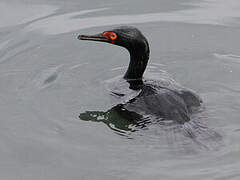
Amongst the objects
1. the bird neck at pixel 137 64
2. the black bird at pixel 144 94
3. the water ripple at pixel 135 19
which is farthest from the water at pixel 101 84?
the bird neck at pixel 137 64

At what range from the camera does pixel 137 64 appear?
24.7ft

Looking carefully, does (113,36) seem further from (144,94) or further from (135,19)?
(135,19)

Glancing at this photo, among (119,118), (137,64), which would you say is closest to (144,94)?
(119,118)

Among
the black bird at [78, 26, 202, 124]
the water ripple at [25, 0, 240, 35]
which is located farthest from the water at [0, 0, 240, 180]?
the black bird at [78, 26, 202, 124]

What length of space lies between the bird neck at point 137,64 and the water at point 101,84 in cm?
37

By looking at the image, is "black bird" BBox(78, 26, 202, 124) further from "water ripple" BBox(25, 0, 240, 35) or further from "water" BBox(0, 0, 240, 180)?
"water ripple" BBox(25, 0, 240, 35)

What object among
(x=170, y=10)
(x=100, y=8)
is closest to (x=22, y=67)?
(x=100, y=8)

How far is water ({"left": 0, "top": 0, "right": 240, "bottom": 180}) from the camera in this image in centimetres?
595

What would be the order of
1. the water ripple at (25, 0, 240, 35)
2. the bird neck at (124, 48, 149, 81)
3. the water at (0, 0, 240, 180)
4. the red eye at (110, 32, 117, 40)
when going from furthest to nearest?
the water ripple at (25, 0, 240, 35), the bird neck at (124, 48, 149, 81), the red eye at (110, 32, 117, 40), the water at (0, 0, 240, 180)

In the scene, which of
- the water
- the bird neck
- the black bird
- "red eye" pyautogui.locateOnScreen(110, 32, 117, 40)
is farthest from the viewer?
the bird neck

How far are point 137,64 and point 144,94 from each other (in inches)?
28.1

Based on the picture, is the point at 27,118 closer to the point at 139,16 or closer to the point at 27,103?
the point at 27,103

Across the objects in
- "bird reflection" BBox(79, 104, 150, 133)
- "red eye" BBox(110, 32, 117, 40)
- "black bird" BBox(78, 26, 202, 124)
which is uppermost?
"red eye" BBox(110, 32, 117, 40)

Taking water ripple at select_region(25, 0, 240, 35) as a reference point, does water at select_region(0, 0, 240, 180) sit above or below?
below
